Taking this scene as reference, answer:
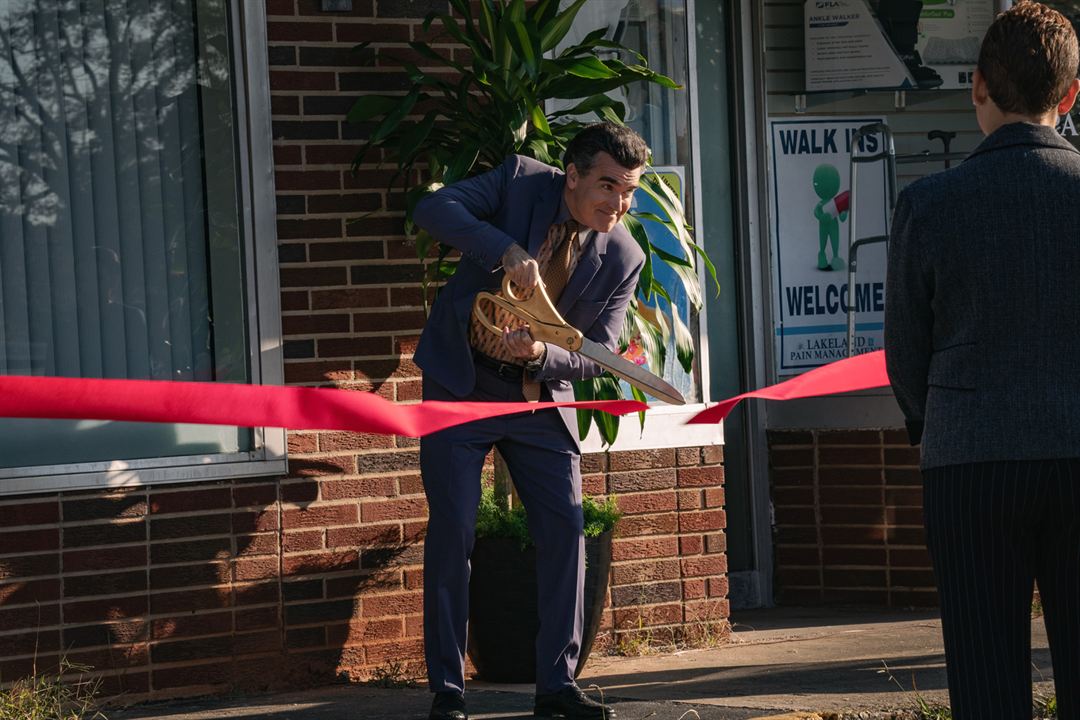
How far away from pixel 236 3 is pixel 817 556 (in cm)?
413

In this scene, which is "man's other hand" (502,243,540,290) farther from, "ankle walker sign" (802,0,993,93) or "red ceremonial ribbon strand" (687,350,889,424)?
"ankle walker sign" (802,0,993,93)

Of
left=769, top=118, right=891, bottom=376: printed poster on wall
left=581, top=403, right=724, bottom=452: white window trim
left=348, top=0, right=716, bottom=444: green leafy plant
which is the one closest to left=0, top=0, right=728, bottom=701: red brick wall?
left=348, top=0, right=716, bottom=444: green leafy plant

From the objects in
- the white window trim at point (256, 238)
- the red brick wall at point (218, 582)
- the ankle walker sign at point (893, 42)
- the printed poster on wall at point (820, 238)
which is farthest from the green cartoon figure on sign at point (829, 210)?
the white window trim at point (256, 238)

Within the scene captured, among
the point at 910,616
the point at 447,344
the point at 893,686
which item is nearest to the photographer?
the point at 447,344

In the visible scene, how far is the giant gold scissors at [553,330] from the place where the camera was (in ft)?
14.2

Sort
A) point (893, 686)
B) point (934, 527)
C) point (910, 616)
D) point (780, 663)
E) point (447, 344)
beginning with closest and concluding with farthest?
point (934, 527) < point (447, 344) < point (893, 686) < point (780, 663) < point (910, 616)

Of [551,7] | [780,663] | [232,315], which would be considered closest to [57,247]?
[232,315]

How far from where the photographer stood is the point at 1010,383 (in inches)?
118

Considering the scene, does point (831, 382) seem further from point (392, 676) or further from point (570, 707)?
point (392, 676)

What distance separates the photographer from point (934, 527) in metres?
3.08

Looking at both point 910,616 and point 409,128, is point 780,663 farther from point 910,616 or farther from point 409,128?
point 409,128

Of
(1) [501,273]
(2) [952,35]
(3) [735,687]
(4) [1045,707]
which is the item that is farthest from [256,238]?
(2) [952,35]

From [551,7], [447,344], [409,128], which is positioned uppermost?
[551,7]

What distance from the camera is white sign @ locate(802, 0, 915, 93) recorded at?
770 centimetres
